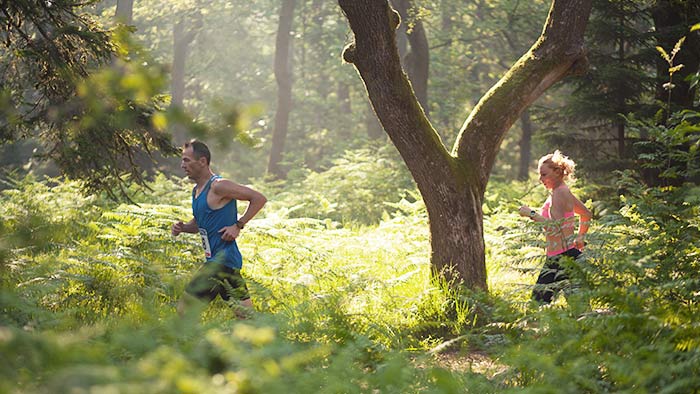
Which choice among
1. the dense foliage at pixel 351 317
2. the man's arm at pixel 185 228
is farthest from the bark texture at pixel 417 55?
the man's arm at pixel 185 228

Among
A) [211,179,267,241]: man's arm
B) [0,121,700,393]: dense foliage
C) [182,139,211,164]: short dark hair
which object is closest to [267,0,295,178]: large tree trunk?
[0,121,700,393]: dense foliage

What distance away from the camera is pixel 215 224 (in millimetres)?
6879

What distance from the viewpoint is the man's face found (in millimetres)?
6895

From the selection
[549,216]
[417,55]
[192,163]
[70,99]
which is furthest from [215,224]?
[417,55]

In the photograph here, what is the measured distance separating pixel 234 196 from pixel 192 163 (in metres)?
0.54

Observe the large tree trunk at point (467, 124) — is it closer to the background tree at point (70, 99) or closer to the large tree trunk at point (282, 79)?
the background tree at point (70, 99)

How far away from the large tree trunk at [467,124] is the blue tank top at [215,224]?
2.09m

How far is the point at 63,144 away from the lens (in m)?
8.10

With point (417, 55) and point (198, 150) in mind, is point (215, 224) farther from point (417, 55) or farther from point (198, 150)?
point (417, 55)

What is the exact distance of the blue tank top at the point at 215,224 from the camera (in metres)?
6.84

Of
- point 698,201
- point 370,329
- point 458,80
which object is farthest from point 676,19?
point 458,80

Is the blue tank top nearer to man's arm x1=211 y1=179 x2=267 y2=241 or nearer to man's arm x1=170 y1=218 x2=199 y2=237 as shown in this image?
man's arm x1=211 y1=179 x2=267 y2=241

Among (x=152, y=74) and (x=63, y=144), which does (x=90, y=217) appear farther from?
(x=152, y=74)

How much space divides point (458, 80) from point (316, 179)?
1176cm
